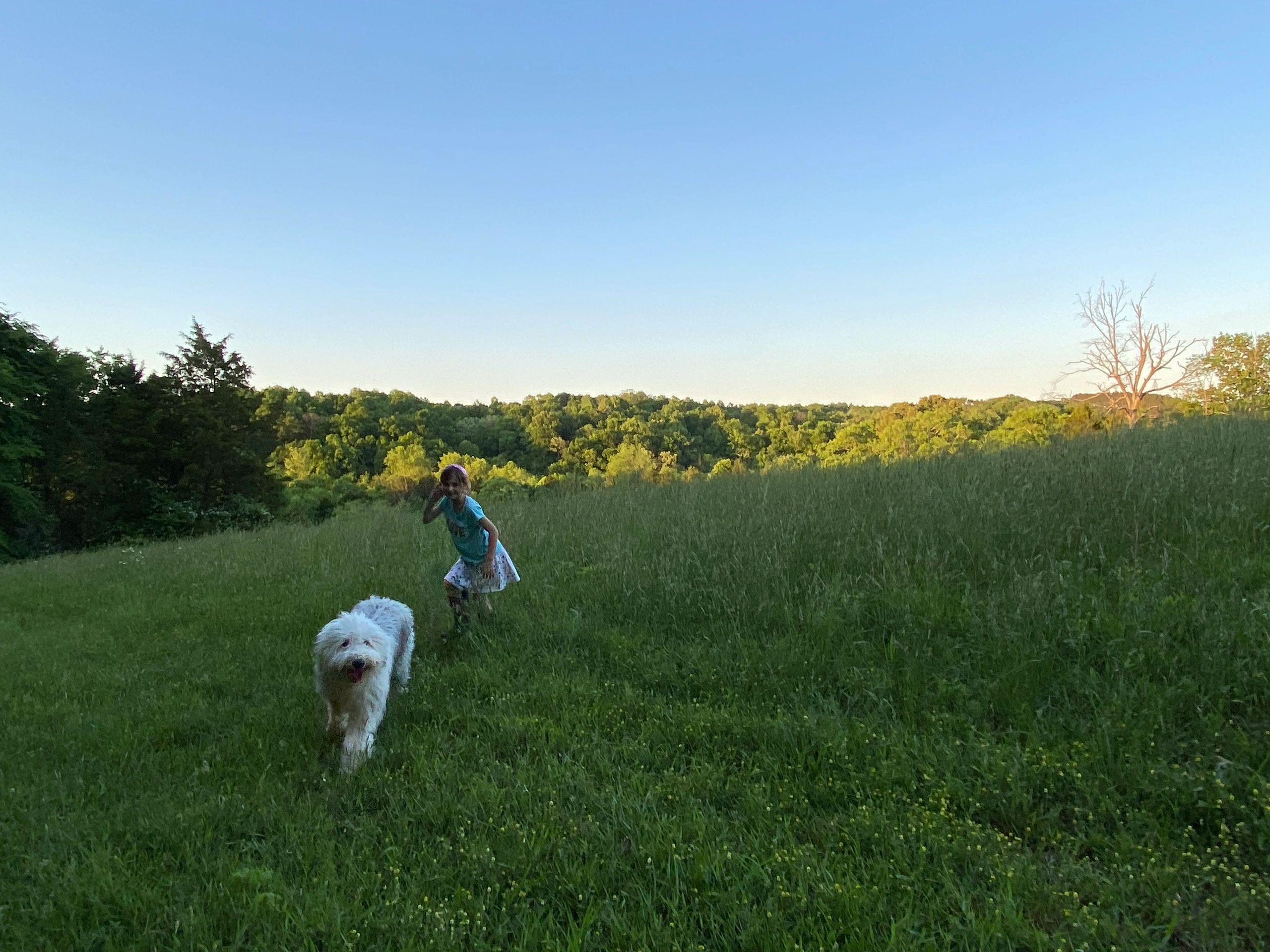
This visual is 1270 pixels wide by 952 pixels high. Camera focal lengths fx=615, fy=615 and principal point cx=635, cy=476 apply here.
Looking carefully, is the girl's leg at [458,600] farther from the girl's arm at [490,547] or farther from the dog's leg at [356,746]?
the dog's leg at [356,746]

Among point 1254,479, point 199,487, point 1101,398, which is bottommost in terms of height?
point 199,487

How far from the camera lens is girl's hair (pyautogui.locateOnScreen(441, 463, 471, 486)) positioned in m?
5.05

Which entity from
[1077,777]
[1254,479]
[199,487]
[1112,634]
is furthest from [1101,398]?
[199,487]

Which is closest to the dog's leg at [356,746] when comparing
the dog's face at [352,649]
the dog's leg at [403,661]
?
the dog's face at [352,649]

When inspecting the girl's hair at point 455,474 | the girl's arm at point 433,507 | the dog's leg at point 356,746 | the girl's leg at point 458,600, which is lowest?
the dog's leg at point 356,746

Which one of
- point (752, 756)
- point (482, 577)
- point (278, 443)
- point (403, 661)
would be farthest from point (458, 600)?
point (278, 443)

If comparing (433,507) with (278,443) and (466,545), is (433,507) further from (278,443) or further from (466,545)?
(278,443)

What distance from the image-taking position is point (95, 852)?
2.63 meters

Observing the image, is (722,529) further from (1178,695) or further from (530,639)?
(1178,695)

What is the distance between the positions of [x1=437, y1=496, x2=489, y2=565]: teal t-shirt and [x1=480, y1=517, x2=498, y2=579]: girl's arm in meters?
0.05

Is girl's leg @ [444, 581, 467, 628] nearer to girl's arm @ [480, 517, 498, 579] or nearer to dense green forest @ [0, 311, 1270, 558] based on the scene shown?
girl's arm @ [480, 517, 498, 579]

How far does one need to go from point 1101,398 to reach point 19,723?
1881 cm

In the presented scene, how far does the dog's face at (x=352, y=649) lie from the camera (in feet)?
11.2

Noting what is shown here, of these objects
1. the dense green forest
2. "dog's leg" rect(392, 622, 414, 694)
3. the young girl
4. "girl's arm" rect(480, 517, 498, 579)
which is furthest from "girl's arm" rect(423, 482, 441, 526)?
the dense green forest
